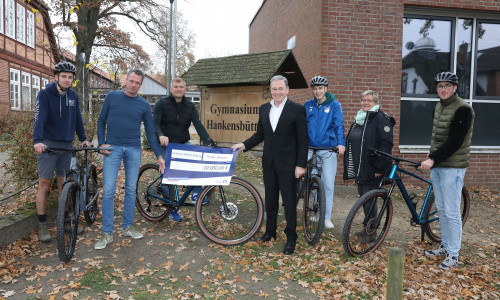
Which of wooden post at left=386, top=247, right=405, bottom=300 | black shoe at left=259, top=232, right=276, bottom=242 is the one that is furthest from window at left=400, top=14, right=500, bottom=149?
wooden post at left=386, top=247, right=405, bottom=300

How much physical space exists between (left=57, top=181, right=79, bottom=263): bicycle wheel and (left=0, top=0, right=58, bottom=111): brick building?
1813 centimetres

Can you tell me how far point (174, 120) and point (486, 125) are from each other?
773 cm

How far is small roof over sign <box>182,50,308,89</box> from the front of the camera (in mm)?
5926

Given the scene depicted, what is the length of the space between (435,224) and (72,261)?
4790 millimetres

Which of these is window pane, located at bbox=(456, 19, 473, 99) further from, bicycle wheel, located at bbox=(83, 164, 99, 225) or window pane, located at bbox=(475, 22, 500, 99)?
bicycle wheel, located at bbox=(83, 164, 99, 225)

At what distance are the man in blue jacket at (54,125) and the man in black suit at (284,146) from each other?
2.42 meters

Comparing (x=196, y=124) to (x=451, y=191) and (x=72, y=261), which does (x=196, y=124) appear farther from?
(x=451, y=191)

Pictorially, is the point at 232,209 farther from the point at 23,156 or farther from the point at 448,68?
the point at 448,68

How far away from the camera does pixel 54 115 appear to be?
14.8ft

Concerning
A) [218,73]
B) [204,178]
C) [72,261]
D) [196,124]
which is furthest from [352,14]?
[72,261]

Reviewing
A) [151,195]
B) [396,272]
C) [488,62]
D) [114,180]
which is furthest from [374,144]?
[488,62]

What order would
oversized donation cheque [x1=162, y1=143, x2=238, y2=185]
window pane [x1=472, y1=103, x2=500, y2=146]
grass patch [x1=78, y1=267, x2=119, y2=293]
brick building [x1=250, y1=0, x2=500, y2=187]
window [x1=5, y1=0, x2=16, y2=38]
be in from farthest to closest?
window [x1=5, y1=0, x2=16, y2=38]
window pane [x1=472, y1=103, x2=500, y2=146]
brick building [x1=250, y1=0, x2=500, y2=187]
oversized donation cheque [x1=162, y1=143, x2=238, y2=185]
grass patch [x1=78, y1=267, x2=119, y2=293]

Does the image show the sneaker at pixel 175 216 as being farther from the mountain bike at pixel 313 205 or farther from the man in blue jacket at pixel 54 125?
the mountain bike at pixel 313 205

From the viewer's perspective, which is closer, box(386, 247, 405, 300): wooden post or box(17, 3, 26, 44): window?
box(386, 247, 405, 300): wooden post
